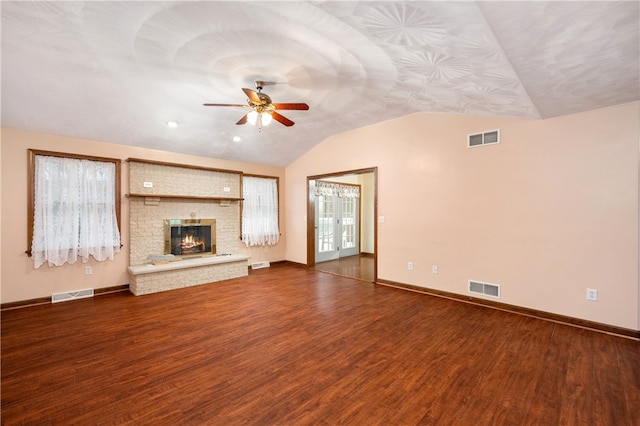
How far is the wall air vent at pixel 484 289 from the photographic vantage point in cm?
386

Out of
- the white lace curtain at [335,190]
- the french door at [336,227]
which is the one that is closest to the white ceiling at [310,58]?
the white lace curtain at [335,190]

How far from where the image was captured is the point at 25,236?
397cm

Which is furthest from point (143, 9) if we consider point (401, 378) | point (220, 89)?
point (401, 378)

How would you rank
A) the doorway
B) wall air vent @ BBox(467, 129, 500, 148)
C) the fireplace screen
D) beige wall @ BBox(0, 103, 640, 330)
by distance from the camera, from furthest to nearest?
1. the doorway
2. the fireplace screen
3. wall air vent @ BBox(467, 129, 500, 148)
4. beige wall @ BBox(0, 103, 640, 330)

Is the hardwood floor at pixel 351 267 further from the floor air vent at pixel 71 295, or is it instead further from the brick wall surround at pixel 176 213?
the floor air vent at pixel 71 295

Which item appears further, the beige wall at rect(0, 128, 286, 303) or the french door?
the french door

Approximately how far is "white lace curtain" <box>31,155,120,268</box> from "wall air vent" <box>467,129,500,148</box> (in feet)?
18.9

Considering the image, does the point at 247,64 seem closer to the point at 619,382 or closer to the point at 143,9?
the point at 143,9

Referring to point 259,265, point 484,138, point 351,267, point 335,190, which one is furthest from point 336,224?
point 484,138

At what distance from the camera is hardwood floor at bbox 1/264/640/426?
6.17 feet

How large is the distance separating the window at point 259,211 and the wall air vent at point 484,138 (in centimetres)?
442

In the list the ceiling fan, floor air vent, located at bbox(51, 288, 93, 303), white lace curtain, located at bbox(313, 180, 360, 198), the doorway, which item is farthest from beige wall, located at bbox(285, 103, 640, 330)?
floor air vent, located at bbox(51, 288, 93, 303)

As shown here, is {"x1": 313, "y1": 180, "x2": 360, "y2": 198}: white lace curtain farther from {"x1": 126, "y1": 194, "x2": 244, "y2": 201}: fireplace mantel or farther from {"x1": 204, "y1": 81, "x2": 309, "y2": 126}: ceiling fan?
{"x1": 204, "y1": 81, "x2": 309, "y2": 126}: ceiling fan

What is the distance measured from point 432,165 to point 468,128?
723 mm
